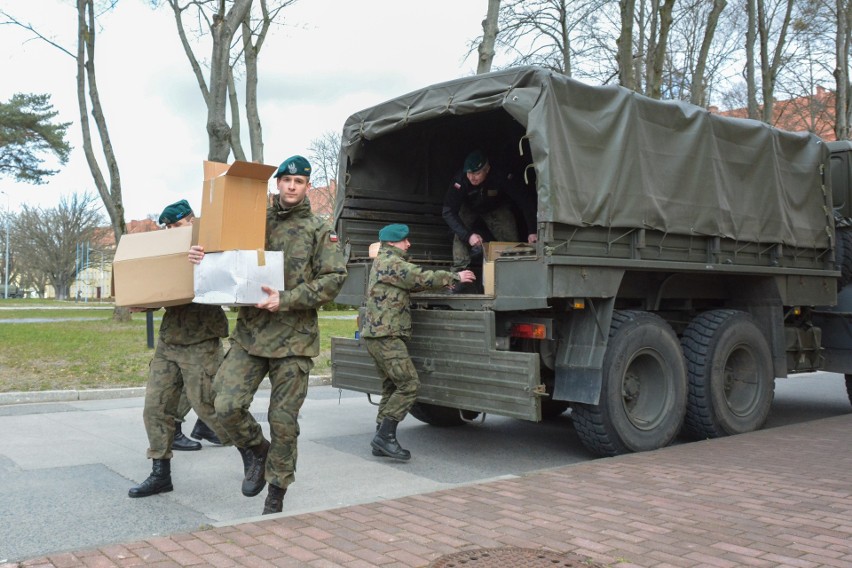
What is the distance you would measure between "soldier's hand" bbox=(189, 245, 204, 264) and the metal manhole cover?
81.8 inches

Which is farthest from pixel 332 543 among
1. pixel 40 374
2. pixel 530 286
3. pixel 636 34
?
pixel 636 34

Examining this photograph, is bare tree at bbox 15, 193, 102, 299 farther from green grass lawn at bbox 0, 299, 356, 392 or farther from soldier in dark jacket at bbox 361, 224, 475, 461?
soldier in dark jacket at bbox 361, 224, 475, 461

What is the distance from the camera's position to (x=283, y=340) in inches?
175

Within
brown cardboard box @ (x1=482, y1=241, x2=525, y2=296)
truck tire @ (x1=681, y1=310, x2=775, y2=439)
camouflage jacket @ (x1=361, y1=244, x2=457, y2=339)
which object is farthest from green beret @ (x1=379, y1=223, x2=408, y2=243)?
truck tire @ (x1=681, y1=310, x2=775, y2=439)

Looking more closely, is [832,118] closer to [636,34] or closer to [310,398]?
[636,34]

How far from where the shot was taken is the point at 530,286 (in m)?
5.71

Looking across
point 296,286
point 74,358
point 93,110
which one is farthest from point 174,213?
point 93,110

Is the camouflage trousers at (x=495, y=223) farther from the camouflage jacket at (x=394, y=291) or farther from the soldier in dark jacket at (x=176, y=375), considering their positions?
the soldier in dark jacket at (x=176, y=375)

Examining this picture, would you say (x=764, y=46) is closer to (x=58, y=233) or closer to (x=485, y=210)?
(x=485, y=210)

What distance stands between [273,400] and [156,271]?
1.15m

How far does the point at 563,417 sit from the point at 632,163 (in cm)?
333

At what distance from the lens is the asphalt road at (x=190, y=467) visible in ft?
14.7

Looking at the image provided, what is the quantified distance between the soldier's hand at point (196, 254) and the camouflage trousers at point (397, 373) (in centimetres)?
217

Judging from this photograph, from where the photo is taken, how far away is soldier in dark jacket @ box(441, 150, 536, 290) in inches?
297
